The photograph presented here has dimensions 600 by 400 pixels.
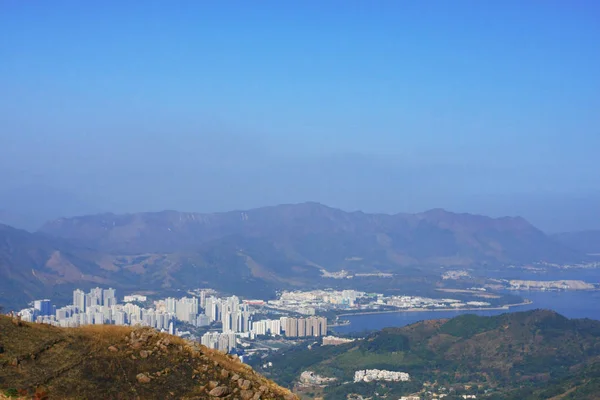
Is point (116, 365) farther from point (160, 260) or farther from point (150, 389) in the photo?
point (160, 260)

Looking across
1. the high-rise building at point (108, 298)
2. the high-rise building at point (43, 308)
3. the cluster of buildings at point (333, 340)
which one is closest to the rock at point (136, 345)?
the cluster of buildings at point (333, 340)

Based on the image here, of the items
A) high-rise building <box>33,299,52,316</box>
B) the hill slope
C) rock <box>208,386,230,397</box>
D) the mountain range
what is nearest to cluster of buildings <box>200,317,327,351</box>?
the hill slope

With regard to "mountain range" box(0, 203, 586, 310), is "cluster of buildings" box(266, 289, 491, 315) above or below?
below

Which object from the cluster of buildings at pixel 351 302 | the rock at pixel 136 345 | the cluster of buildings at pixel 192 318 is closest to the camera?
the rock at pixel 136 345

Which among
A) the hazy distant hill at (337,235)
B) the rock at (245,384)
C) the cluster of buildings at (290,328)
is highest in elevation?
the hazy distant hill at (337,235)

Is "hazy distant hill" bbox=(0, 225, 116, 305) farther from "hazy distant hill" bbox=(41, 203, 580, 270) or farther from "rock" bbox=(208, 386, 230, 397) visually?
"rock" bbox=(208, 386, 230, 397)

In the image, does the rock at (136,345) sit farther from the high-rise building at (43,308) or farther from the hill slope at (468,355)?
the high-rise building at (43,308)

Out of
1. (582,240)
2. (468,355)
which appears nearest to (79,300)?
(468,355)
